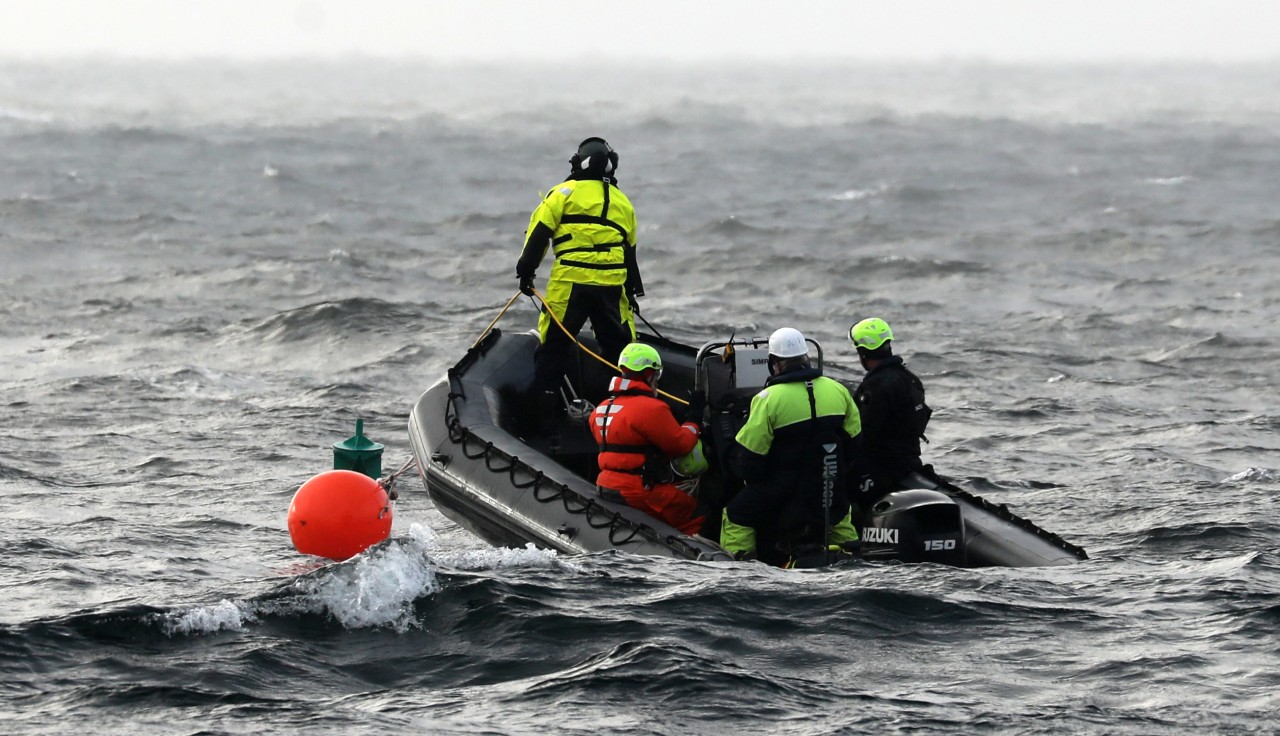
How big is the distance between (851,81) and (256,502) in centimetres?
8045

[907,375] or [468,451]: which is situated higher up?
[907,375]

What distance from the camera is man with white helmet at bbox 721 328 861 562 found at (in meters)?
7.33

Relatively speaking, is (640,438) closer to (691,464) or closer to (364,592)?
(691,464)

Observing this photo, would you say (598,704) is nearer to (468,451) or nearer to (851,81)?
(468,451)

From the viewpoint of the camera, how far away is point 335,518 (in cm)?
767

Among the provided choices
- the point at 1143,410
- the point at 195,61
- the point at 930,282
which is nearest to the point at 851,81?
the point at 195,61

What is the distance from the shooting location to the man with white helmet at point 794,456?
24.0ft

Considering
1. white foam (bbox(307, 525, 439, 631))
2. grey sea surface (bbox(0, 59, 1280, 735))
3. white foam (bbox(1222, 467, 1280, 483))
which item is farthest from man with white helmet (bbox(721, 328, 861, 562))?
white foam (bbox(1222, 467, 1280, 483))

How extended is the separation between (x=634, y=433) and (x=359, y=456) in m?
1.76

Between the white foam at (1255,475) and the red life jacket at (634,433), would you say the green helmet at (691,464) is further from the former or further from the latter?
the white foam at (1255,475)

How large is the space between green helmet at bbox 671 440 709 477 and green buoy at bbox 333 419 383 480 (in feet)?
5.52

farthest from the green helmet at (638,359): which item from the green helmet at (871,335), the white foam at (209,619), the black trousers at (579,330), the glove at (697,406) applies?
the white foam at (209,619)

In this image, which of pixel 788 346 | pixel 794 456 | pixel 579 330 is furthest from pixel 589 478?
pixel 788 346

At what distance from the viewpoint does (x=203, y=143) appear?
35.6 m
